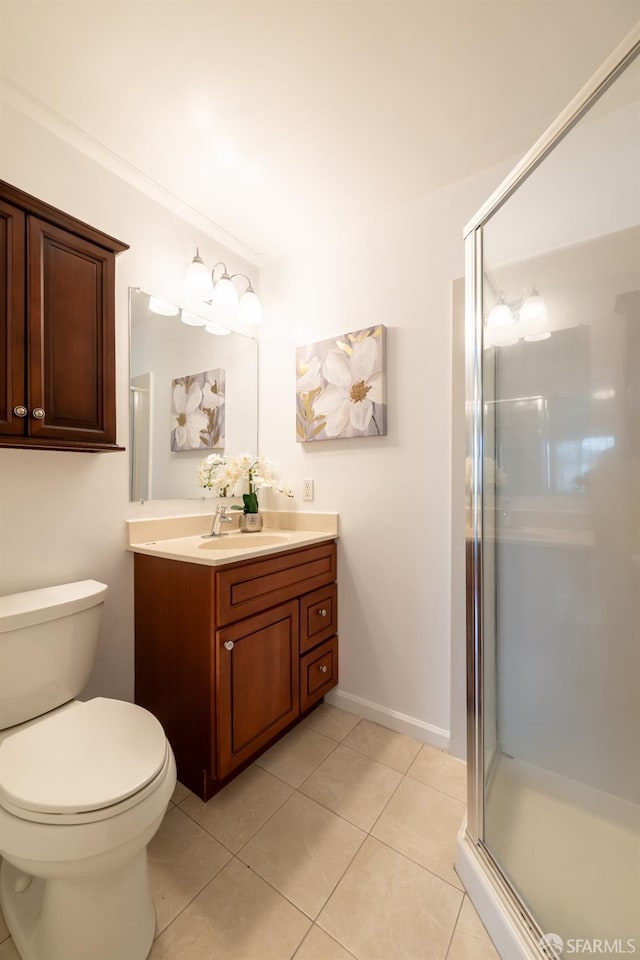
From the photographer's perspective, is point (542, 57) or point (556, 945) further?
point (542, 57)

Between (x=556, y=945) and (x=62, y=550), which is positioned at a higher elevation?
(x=62, y=550)

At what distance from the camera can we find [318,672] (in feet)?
5.43

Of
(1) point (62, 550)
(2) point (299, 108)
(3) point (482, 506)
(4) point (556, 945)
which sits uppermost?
(2) point (299, 108)

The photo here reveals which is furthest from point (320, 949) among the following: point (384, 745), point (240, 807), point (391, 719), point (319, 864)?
point (391, 719)

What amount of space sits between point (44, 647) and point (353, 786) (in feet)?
3.84

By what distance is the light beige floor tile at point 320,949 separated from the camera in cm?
84

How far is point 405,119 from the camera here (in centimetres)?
125

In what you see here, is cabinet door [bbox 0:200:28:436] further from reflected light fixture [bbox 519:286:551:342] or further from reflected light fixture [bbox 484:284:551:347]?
reflected light fixture [bbox 519:286:551:342]

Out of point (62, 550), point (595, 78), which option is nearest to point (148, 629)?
point (62, 550)

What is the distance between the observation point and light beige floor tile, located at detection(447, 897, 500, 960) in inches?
33.3

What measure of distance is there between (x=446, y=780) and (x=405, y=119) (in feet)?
7.93

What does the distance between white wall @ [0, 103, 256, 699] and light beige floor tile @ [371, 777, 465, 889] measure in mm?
1090

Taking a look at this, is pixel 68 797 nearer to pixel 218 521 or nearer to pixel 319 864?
pixel 319 864

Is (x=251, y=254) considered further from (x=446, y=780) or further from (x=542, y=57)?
(x=446, y=780)
